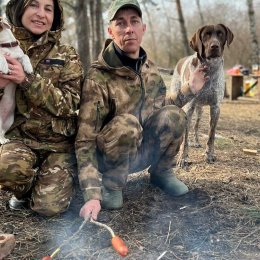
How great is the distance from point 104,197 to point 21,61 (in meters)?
1.13

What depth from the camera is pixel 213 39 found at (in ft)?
15.3

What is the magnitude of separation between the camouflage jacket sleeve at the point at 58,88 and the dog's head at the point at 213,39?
2.04 m

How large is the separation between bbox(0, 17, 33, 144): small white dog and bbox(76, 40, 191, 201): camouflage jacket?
0.49 metres

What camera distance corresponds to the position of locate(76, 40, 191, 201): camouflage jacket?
2.90 meters

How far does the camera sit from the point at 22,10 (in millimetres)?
2994

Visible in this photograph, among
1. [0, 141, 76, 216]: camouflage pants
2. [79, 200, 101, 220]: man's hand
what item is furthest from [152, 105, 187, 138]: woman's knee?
[79, 200, 101, 220]: man's hand

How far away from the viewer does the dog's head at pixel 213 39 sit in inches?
184

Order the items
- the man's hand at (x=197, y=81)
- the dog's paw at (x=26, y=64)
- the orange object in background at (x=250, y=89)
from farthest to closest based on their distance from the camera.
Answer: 1. the orange object in background at (x=250, y=89)
2. the man's hand at (x=197, y=81)
3. the dog's paw at (x=26, y=64)

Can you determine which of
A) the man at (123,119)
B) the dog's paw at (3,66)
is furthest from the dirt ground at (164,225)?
the dog's paw at (3,66)

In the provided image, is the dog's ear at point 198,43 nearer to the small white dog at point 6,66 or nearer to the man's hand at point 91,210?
the small white dog at point 6,66

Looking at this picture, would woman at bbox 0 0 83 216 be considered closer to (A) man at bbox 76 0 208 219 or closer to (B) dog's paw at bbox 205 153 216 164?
(A) man at bbox 76 0 208 219

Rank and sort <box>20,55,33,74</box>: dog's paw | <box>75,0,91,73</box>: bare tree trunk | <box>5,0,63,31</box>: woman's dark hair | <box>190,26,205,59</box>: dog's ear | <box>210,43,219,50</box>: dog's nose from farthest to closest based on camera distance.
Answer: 1. <box>75,0,91,73</box>: bare tree trunk
2. <box>190,26,205,59</box>: dog's ear
3. <box>210,43,219,50</box>: dog's nose
4. <box>5,0,63,31</box>: woman's dark hair
5. <box>20,55,33,74</box>: dog's paw

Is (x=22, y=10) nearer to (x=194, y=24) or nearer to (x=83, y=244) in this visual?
(x=83, y=244)

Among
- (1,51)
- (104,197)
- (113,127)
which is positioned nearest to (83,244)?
(104,197)
